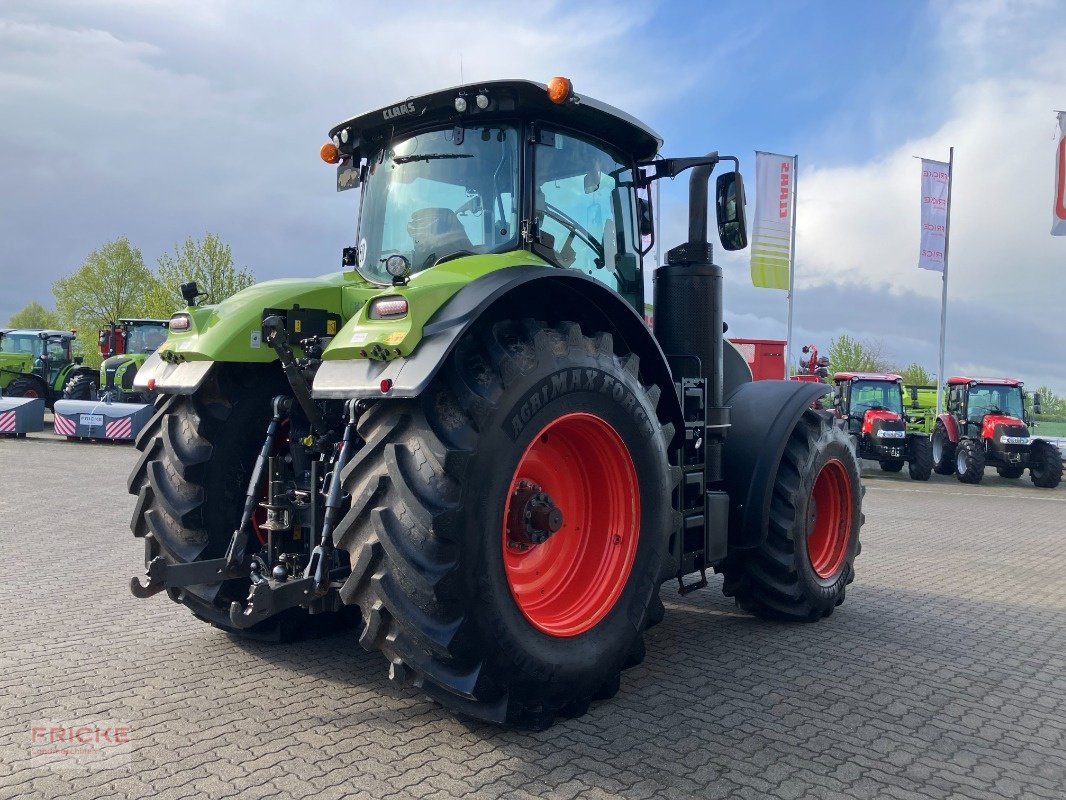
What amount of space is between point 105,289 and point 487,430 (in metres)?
50.3

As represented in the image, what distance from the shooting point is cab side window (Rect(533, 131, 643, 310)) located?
4.10m

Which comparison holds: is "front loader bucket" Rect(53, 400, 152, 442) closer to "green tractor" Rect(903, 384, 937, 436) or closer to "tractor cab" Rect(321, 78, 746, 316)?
"tractor cab" Rect(321, 78, 746, 316)

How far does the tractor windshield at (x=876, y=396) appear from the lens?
19.8 metres

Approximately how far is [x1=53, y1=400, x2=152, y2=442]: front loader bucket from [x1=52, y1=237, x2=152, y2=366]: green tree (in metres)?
31.2

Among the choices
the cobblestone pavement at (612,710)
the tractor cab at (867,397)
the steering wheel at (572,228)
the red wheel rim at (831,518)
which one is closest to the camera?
the cobblestone pavement at (612,710)

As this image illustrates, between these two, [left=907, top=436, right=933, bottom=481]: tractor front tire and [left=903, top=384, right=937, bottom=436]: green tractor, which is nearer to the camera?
[left=907, top=436, right=933, bottom=481]: tractor front tire

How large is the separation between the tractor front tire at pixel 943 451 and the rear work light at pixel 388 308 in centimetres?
1882

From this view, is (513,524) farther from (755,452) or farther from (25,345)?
(25,345)

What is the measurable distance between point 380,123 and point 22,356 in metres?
23.1

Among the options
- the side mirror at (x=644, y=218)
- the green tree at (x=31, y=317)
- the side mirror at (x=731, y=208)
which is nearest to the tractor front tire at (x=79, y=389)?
the side mirror at (x=644, y=218)

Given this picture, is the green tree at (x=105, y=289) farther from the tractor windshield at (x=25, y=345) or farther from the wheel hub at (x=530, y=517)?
the wheel hub at (x=530, y=517)

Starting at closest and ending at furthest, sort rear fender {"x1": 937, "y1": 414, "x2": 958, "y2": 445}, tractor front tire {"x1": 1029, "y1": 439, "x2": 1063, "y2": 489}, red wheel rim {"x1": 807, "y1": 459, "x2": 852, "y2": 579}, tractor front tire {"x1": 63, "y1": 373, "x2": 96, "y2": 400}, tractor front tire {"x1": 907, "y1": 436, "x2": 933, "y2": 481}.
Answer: red wheel rim {"x1": 807, "y1": 459, "x2": 852, "y2": 579}, tractor front tire {"x1": 1029, "y1": 439, "x2": 1063, "y2": 489}, tractor front tire {"x1": 907, "y1": 436, "x2": 933, "y2": 481}, rear fender {"x1": 937, "y1": 414, "x2": 958, "y2": 445}, tractor front tire {"x1": 63, "y1": 373, "x2": 96, "y2": 400}

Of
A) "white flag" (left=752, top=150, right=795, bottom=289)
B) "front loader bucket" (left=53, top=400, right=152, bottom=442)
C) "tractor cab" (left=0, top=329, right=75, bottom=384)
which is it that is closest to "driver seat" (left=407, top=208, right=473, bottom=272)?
"front loader bucket" (left=53, top=400, right=152, bottom=442)

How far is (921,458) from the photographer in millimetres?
18328
